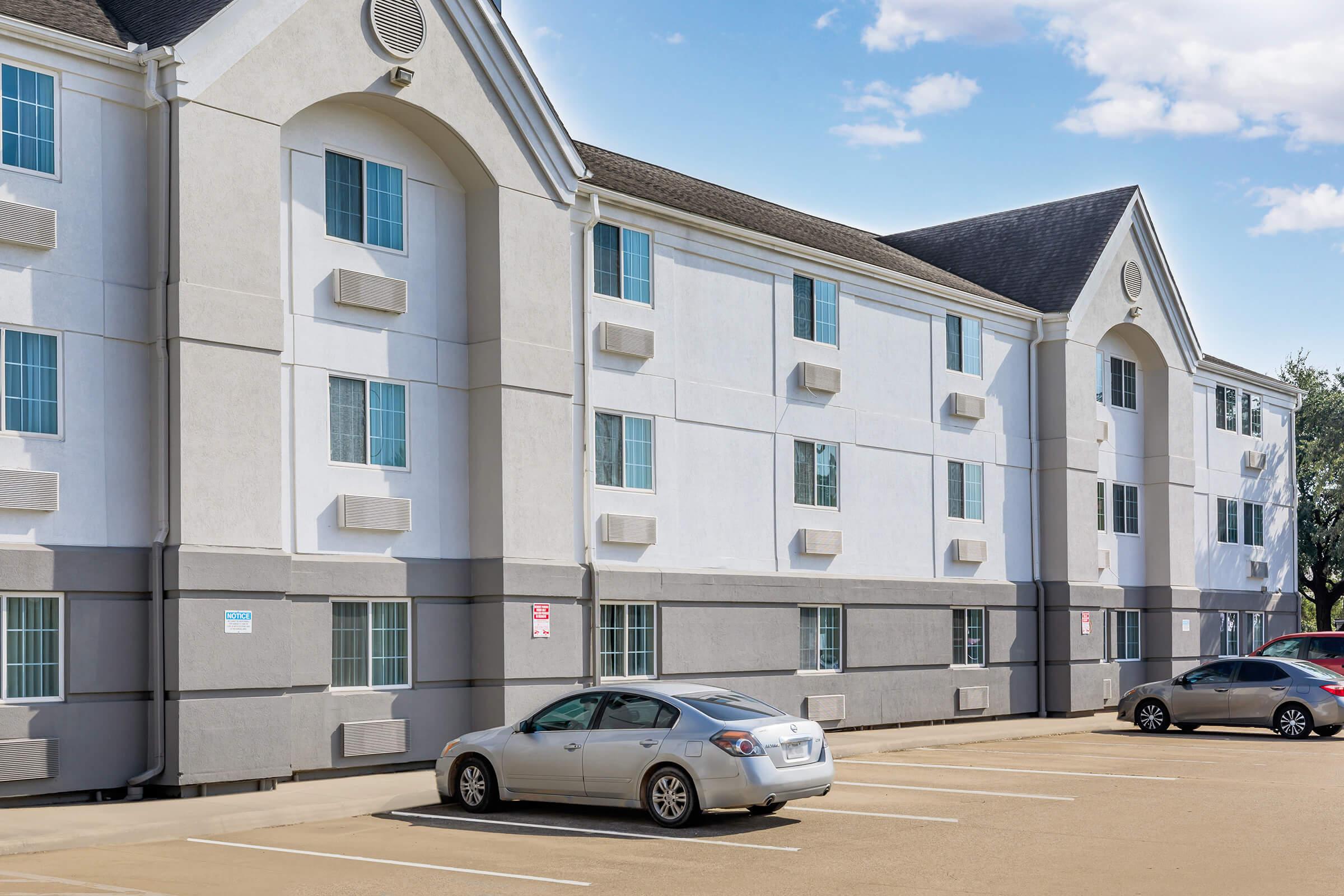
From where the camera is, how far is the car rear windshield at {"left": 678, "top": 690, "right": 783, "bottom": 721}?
1398 cm

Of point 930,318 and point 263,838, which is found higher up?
point 930,318

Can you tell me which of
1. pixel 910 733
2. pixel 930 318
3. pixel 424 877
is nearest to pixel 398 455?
pixel 424 877

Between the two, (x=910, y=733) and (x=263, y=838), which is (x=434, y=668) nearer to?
(x=263, y=838)

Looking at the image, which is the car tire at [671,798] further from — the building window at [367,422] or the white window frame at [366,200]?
the white window frame at [366,200]

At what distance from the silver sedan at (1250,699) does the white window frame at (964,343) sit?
7143mm

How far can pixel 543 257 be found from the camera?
20.6 meters

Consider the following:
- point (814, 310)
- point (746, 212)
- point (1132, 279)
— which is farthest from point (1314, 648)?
point (746, 212)

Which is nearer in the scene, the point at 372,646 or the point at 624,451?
the point at 372,646

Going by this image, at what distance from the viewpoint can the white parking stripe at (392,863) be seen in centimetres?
1123

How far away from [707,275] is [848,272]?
3.89 m

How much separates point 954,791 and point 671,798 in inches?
185

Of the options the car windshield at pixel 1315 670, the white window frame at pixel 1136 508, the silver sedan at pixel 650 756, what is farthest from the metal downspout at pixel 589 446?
the white window frame at pixel 1136 508

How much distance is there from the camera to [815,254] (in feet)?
84.6

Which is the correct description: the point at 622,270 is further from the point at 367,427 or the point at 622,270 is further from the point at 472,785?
the point at 472,785
